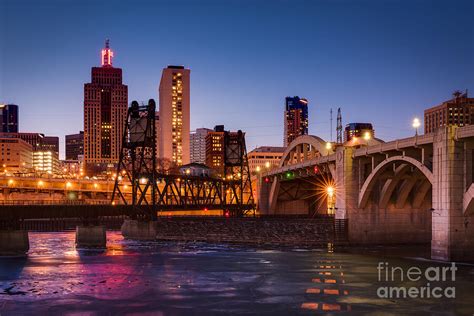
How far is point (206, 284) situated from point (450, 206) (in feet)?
78.7

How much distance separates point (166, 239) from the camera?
9762cm

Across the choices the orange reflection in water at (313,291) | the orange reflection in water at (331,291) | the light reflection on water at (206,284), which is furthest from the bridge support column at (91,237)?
the orange reflection in water at (331,291)

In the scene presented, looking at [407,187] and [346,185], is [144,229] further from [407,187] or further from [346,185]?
[407,187]

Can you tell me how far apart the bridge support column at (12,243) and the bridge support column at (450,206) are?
4524 centimetres

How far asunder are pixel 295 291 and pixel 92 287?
1378 centimetres

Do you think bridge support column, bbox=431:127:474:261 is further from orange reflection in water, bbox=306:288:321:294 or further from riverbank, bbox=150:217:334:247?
riverbank, bbox=150:217:334:247

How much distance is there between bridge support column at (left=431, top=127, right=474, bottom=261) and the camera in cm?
5406

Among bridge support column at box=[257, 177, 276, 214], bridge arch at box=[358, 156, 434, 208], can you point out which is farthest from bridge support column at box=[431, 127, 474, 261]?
bridge support column at box=[257, 177, 276, 214]

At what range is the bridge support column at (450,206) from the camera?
54.1 m

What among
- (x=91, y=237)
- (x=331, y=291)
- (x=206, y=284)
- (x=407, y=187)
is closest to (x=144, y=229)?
(x=91, y=237)

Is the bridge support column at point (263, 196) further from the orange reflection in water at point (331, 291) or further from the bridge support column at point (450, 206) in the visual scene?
the orange reflection in water at point (331, 291)

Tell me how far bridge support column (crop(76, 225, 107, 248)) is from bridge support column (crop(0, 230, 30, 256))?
1271cm

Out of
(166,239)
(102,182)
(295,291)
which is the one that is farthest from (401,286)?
(102,182)

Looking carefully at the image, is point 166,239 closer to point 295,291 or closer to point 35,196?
point 295,291
